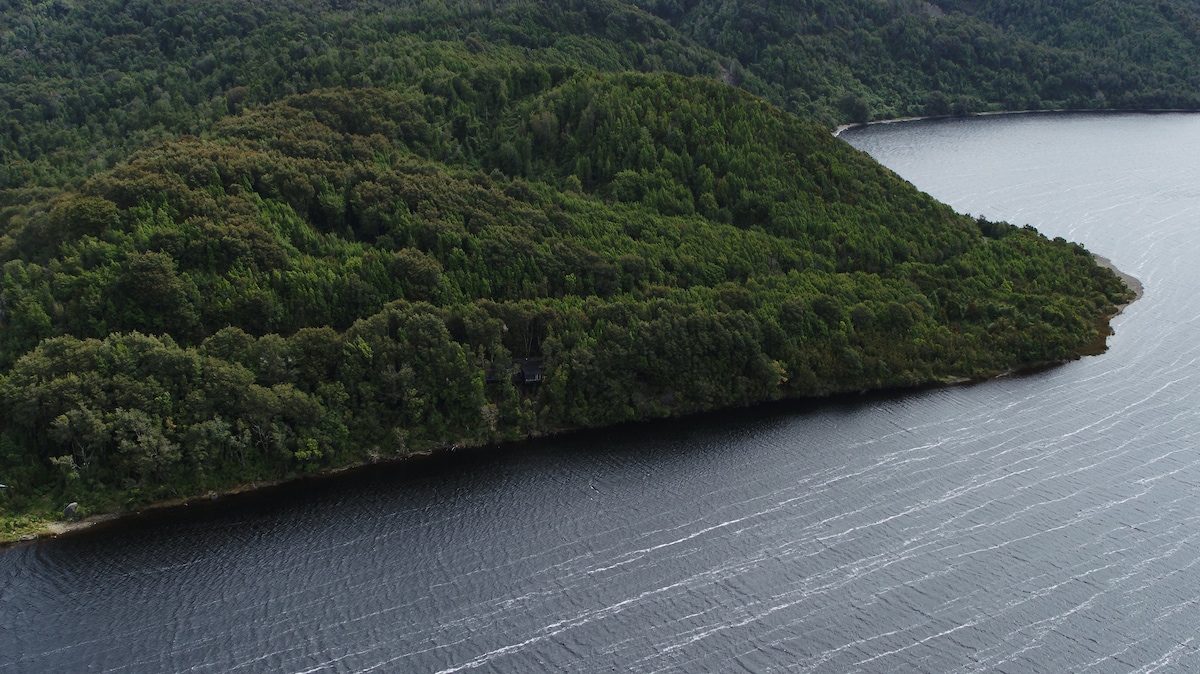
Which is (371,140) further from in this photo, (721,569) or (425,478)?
(721,569)

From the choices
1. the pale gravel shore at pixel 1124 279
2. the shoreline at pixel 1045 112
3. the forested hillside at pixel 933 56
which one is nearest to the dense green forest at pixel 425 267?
the pale gravel shore at pixel 1124 279

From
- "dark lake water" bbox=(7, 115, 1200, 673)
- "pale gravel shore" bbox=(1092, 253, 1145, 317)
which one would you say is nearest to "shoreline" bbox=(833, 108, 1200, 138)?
"pale gravel shore" bbox=(1092, 253, 1145, 317)

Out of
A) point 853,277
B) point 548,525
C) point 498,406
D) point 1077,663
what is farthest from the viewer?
point 853,277

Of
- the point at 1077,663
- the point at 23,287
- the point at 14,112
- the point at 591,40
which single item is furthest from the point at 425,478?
the point at 591,40

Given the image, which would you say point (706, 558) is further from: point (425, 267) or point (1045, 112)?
point (1045, 112)

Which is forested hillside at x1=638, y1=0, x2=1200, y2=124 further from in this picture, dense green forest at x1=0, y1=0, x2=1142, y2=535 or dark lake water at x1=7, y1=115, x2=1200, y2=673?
dark lake water at x1=7, y1=115, x2=1200, y2=673
